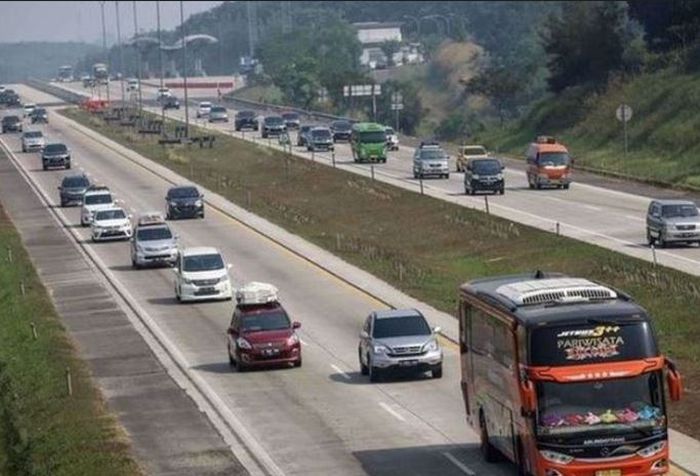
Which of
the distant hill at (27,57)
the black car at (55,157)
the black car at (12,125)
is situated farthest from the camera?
the black car at (12,125)

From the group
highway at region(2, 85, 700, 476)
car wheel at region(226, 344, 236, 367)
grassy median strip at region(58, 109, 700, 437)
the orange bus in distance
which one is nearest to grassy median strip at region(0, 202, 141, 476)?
highway at region(2, 85, 700, 476)

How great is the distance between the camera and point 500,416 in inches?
1203

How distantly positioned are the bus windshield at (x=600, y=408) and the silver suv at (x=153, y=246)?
4177 cm

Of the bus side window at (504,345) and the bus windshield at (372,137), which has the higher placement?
the bus side window at (504,345)

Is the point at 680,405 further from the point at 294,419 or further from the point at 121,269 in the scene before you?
the point at 121,269

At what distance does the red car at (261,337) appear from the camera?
44906mm

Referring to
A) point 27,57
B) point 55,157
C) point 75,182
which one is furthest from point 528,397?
point 27,57

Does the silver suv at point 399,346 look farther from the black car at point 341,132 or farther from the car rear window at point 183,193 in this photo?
the black car at point 341,132

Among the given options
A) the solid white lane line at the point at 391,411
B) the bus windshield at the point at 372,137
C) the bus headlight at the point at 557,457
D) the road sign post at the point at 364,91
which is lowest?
the road sign post at the point at 364,91

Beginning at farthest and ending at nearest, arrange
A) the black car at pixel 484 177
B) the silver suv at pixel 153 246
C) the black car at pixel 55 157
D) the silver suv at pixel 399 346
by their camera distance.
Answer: the black car at pixel 55 157, the black car at pixel 484 177, the silver suv at pixel 153 246, the silver suv at pixel 399 346

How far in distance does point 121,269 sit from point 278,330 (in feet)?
83.0

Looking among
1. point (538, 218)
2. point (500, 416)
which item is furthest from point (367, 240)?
point (500, 416)

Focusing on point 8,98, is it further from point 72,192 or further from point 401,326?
point 401,326

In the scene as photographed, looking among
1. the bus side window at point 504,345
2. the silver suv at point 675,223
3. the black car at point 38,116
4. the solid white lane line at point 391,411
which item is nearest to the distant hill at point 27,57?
the black car at point 38,116
